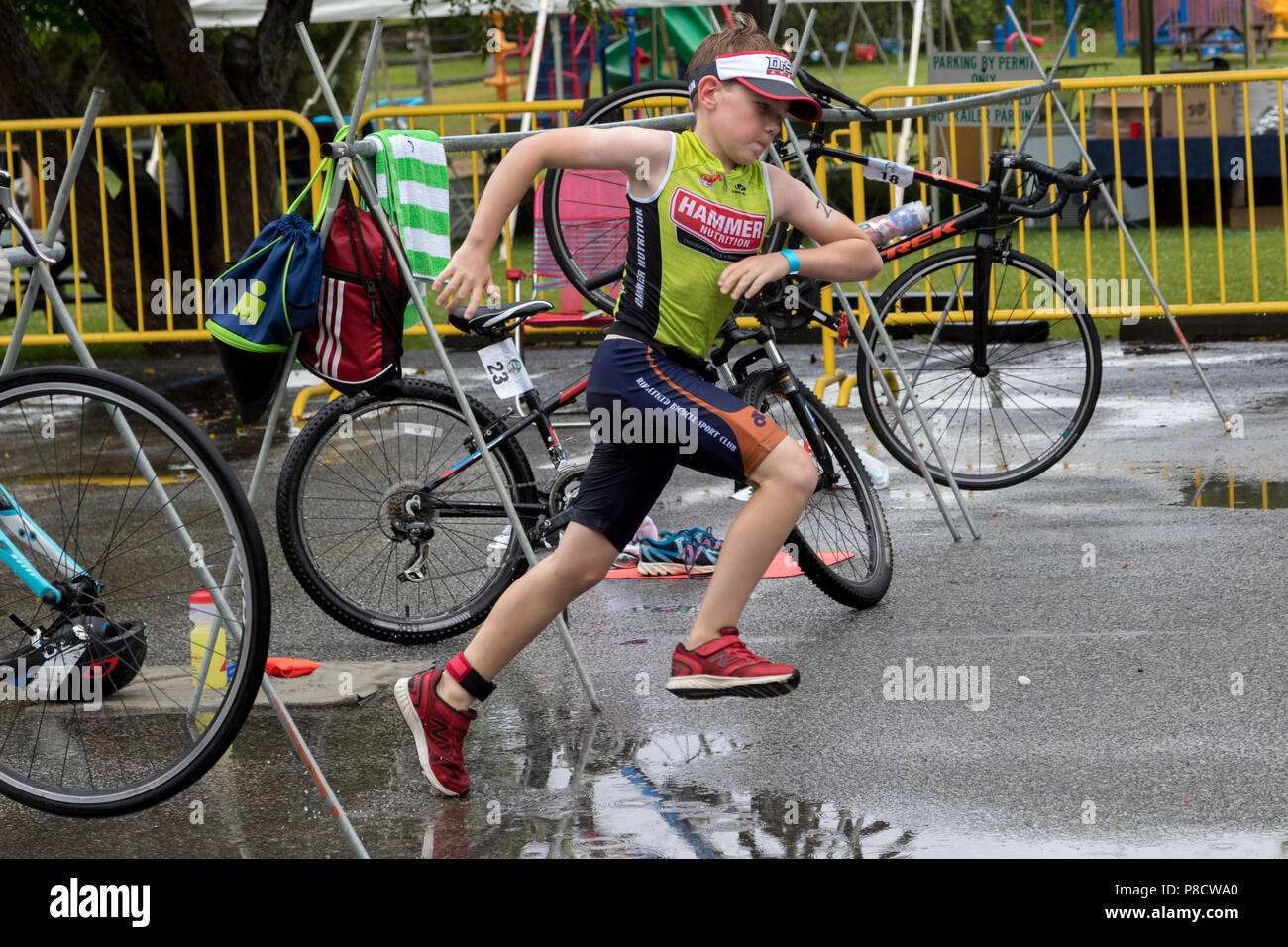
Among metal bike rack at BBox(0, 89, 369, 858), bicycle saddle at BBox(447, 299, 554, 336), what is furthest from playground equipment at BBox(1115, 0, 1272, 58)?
metal bike rack at BBox(0, 89, 369, 858)

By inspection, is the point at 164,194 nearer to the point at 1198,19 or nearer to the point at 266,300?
the point at 266,300

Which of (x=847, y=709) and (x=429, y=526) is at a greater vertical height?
(x=429, y=526)

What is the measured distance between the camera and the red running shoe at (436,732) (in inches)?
160

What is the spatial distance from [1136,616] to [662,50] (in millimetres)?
20692

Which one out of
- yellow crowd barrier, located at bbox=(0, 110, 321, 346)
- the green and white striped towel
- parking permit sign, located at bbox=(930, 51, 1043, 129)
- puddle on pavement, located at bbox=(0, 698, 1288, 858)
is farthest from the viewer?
parking permit sign, located at bbox=(930, 51, 1043, 129)

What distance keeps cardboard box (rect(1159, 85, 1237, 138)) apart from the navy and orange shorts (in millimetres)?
14606

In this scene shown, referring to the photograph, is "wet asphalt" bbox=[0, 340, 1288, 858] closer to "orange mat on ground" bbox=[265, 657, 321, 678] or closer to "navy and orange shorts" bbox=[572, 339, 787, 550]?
"orange mat on ground" bbox=[265, 657, 321, 678]

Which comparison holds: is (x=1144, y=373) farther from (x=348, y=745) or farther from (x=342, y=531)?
(x=348, y=745)

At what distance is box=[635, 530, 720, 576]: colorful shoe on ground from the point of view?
242 inches

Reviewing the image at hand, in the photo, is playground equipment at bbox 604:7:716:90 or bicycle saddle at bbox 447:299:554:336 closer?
bicycle saddle at bbox 447:299:554:336

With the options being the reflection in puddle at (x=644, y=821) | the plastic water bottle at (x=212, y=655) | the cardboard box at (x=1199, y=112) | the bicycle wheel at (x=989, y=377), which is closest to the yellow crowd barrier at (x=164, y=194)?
the bicycle wheel at (x=989, y=377)

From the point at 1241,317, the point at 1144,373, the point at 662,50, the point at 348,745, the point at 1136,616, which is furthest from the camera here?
the point at 662,50
